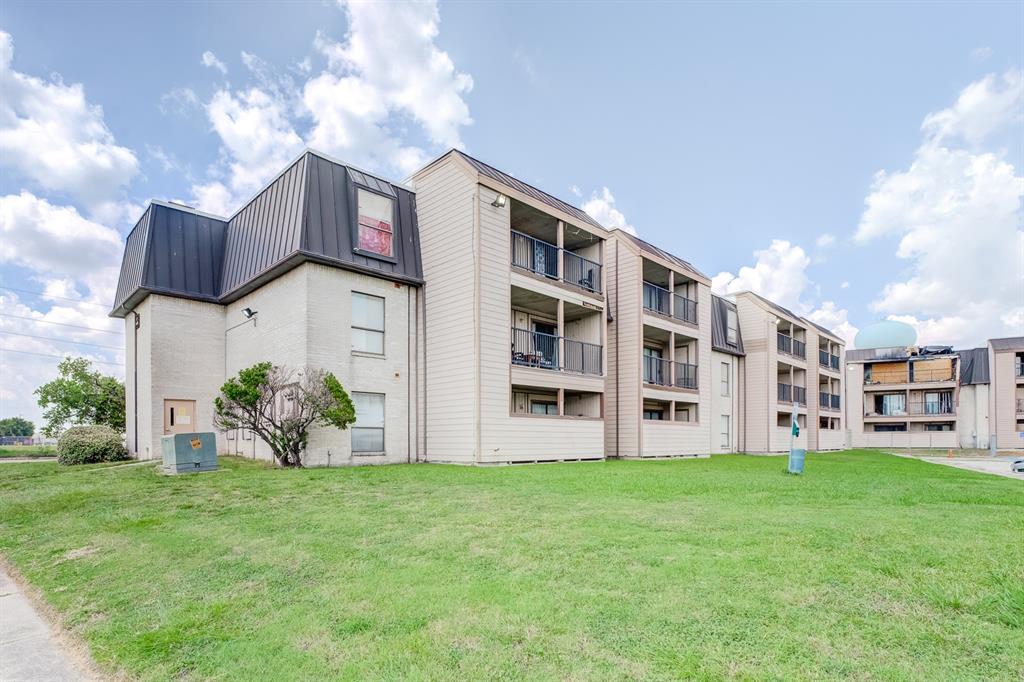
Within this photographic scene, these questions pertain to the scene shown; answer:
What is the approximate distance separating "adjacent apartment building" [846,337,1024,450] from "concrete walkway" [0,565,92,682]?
53.8m

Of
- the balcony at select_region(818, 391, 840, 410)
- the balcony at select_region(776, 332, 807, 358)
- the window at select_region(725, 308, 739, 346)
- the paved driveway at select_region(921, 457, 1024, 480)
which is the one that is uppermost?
the window at select_region(725, 308, 739, 346)

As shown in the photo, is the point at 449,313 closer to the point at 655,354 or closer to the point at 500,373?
the point at 500,373

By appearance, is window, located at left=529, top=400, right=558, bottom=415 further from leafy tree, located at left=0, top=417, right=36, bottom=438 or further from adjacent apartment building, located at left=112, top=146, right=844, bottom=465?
leafy tree, located at left=0, top=417, right=36, bottom=438

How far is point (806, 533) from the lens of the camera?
17.5 ft

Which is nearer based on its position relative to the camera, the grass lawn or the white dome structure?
the grass lawn

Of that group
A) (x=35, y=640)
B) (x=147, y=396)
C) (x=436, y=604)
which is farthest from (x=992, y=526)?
(x=147, y=396)

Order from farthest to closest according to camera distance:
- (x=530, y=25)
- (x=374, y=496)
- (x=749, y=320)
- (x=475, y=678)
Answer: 1. (x=749, y=320)
2. (x=530, y=25)
3. (x=374, y=496)
4. (x=475, y=678)

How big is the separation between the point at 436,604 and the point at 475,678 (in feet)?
3.23

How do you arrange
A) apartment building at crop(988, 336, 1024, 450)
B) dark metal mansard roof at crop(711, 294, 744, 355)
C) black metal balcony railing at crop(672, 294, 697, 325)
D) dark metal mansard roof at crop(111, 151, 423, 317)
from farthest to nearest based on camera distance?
apartment building at crop(988, 336, 1024, 450), dark metal mansard roof at crop(711, 294, 744, 355), black metal balcony railing at crop(672, 294, 697, 325), dark metal mansard roof at crop(111, 151, 423, 317)

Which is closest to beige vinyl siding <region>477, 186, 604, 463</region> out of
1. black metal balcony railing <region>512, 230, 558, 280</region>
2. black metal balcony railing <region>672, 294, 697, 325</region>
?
black metal balcony railing <region>512, 230, 558, 280</region>

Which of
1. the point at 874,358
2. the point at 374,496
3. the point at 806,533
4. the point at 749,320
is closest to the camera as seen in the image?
the point at 806,533

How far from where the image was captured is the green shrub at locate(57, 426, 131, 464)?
16047 mm

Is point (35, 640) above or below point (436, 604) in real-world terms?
below

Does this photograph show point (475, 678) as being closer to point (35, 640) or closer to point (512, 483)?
point (35, 640)
